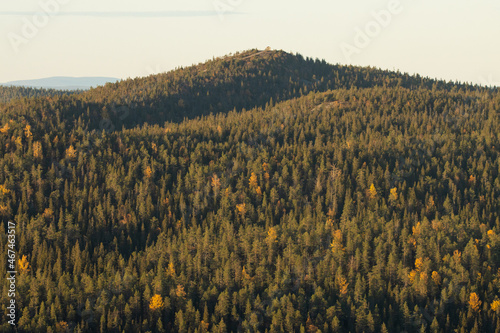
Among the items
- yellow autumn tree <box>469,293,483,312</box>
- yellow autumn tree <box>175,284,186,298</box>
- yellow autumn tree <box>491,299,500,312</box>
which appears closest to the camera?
yellow autumn tree <box>491,299,500,312</box>

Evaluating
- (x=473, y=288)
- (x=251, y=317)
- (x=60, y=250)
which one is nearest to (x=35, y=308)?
(x=60, y=250)

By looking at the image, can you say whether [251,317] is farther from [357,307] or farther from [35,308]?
[35,308]

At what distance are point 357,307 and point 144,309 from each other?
56.8 m

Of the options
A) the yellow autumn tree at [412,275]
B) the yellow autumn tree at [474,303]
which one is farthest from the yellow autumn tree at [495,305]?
the yellow autumn tree at [412,275]

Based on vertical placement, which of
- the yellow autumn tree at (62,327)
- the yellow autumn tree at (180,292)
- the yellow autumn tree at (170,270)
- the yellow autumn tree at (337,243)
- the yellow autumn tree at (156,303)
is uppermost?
the yellow autumn tree at (337,243)

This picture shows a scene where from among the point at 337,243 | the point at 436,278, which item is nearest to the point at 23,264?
the point at 337,243

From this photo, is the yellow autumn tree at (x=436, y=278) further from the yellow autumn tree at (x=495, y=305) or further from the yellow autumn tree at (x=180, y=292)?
the yellow autumn tree at (x=180, y=292)

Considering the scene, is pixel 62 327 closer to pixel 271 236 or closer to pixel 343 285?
pixel 271 236

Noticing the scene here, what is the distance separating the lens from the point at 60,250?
575ft

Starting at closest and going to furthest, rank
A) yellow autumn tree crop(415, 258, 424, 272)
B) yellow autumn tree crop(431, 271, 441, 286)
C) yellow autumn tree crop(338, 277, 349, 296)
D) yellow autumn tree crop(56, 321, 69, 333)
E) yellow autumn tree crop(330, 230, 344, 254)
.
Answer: yellow autumn tree crop(56, 321, 69, 333) < yellow autumn tree crop(338, 277, 349, 296) < yellow autumn tree crop(431, 271, 441, 286) < yellow autumn tree crop(415, 258, 424, 272) < yellow autumn tree crop(330, 230, 344, 254)

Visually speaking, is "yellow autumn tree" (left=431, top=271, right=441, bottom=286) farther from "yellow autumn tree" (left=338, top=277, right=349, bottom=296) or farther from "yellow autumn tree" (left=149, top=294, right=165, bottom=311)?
"yellow autumn tree" (left=149, top=294, right=165, bottom=311)

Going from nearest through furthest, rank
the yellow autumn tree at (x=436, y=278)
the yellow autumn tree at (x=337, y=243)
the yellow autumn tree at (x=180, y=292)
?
1. the yellow autumn tree at (x=180, y=292)
2. the yellow autumn tree at (x=436, y=278)
3. the yellow autumn tree at (x=337, y=243)

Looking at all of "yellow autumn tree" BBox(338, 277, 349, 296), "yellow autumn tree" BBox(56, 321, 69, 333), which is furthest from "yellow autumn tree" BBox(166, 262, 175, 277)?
"yellow autumn tree" BBox(338, 277, 349, 296)

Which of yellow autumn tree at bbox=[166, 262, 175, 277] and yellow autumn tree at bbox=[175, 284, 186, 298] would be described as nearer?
yellow autumn tree at bbox=[175, 284, 186, 298]
